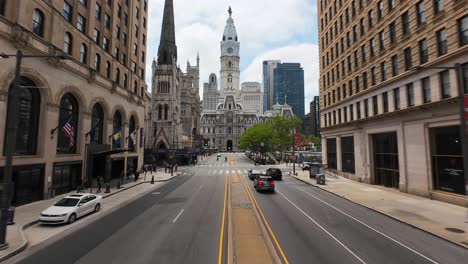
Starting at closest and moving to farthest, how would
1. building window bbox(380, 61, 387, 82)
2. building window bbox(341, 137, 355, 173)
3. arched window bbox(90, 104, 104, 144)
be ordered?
building window bbox(380, 61, 387, 82) < arched window bbox(90, 104, 104, 144) < building window bbox(341, 137, 355, 173)

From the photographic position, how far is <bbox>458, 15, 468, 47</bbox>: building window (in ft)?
57.2

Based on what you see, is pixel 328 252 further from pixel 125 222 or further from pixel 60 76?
pixel 60 76

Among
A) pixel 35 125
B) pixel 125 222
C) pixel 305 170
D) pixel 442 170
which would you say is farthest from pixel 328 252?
pixel 305 170

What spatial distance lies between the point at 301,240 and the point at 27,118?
73.5 ft

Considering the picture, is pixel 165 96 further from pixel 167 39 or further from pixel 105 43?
pixel 105 43

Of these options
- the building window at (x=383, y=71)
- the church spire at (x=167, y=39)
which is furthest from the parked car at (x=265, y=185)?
the church spire at (x=167, y=39)

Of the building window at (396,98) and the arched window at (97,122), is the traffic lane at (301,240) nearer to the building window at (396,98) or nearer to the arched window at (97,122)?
the building window at (396,98)

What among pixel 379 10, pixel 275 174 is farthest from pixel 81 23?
pixel 379 10

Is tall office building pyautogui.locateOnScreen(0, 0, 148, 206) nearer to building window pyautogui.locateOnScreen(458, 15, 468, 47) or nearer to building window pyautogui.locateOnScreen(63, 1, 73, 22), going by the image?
building window pyautogui.locateOnScreen(63, 1, 73, 22)

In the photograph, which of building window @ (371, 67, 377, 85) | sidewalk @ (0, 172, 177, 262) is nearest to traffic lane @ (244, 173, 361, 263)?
sidewalk @ (0, 172, 177, 262)

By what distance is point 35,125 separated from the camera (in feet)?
66.8

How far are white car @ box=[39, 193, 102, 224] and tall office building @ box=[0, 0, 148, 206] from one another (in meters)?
5.94

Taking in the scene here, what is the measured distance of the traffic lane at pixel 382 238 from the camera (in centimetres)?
952

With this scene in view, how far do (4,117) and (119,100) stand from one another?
58.9 feet
